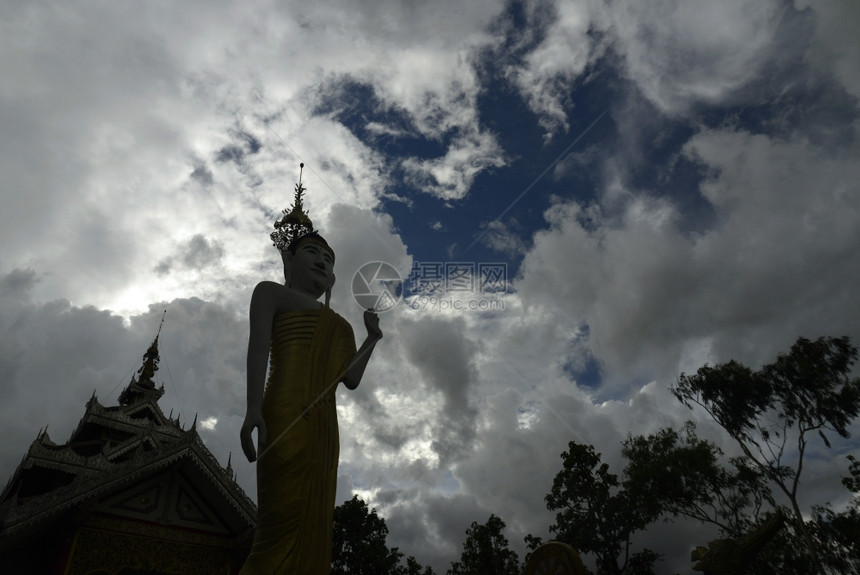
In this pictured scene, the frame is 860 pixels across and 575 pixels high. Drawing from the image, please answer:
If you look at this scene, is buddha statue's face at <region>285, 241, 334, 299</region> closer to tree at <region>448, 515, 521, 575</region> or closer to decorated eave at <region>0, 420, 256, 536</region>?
decorated eave at <region>0, 420, 256, 536</region>

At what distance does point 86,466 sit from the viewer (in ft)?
48.2

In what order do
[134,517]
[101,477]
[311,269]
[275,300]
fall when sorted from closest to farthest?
[275,300], [311,269], [101,477], [134,517]

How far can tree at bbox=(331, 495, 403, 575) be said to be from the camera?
20594 mm

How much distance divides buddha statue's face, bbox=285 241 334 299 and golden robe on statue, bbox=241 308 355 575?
60 centimetres

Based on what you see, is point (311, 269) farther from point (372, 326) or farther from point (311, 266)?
point (372, 326)

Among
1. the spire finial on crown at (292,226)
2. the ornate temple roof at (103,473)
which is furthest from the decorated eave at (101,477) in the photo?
the spire finial on crown at (292,226)

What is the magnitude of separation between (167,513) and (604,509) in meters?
16.8

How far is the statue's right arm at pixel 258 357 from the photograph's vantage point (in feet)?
18.2

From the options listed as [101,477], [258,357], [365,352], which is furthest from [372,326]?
[101,477]

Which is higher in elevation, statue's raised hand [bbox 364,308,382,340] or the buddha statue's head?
the buddha statue's head

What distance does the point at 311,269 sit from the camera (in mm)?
7352

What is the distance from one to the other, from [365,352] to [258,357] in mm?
1387

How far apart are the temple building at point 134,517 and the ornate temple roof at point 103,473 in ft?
0.08

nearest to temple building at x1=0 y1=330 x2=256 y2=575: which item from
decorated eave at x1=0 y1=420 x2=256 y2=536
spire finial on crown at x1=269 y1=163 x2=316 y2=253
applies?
decorated eave at x1=0 y1=420 x2=256 y2=536
